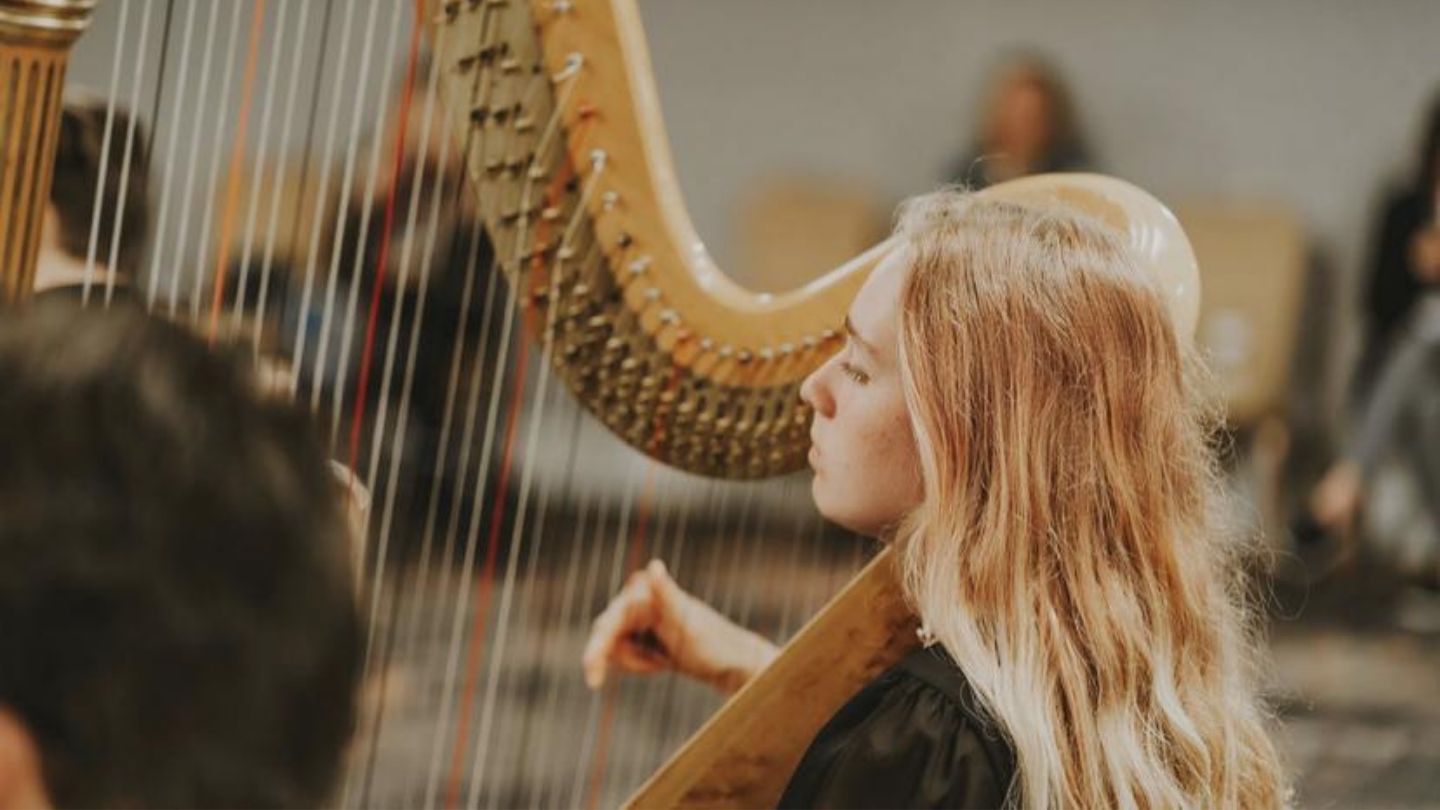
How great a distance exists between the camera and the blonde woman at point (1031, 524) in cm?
159

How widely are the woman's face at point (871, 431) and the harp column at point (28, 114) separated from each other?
672 mm

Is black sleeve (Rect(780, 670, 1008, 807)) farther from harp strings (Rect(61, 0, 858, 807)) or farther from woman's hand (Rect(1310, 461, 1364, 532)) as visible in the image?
woman's hand (Rect(1310, 461, 1364, 532))

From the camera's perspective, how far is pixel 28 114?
54.4 inches

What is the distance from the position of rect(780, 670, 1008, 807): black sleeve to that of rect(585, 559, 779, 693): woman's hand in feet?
1.57

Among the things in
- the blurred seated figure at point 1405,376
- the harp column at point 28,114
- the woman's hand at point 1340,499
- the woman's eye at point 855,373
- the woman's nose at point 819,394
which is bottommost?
the woman's hand at point 1340,499

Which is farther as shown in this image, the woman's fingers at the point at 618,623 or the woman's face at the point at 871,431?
the woman's fingers at the point at 618,623

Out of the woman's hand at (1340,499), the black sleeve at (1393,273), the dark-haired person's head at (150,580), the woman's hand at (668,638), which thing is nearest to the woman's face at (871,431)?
the woman's hand at (668,638)

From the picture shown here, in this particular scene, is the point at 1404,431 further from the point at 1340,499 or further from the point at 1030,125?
the point at 1030,125

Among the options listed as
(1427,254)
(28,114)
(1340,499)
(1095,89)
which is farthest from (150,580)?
(1095,89)

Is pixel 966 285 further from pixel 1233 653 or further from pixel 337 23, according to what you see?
pixel 337 23

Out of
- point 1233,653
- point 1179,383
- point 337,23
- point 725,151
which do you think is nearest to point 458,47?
point 1179,383

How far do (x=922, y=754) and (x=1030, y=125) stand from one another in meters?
4.63

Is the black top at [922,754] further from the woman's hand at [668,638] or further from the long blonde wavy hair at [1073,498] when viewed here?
the woman's hand at [668,638]

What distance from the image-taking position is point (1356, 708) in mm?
5117
